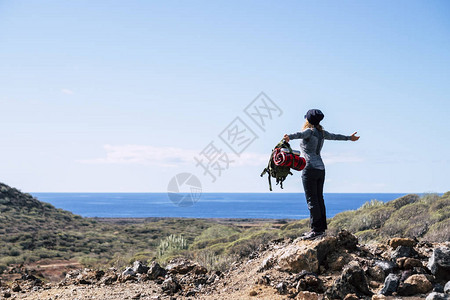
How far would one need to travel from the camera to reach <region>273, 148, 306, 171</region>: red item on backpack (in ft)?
24.4

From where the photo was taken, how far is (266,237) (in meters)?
20.3

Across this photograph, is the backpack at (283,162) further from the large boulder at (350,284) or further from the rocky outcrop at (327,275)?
the large boulder at (350,284)

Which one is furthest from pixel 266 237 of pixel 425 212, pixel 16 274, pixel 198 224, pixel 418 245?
pixel 198 224

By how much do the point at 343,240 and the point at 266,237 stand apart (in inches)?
497

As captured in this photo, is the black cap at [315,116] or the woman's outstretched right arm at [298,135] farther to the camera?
the black cap at [315,116]

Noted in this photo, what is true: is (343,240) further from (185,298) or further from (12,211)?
(12,211)

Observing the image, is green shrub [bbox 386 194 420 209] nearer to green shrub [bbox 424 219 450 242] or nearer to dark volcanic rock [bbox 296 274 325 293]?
green shrub [bbox 424 219 450 242]

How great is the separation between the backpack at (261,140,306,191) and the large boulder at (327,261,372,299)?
6.44 feet

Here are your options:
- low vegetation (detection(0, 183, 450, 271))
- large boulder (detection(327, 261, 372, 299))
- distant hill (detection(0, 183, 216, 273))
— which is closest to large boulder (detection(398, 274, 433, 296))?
large boulder (detection(327, 261, 372, 299))

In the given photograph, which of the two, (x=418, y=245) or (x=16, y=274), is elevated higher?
(x=418, y=245)

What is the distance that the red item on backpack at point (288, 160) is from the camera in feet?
24.4

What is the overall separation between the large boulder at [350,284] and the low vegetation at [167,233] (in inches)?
253

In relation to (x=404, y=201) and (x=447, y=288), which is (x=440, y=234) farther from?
(x=404, y=201)

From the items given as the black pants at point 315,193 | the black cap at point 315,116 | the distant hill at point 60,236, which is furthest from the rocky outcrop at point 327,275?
the distant hill at point 60,236
